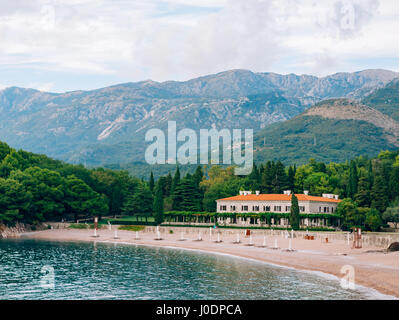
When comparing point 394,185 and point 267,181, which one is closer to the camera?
point 394,185

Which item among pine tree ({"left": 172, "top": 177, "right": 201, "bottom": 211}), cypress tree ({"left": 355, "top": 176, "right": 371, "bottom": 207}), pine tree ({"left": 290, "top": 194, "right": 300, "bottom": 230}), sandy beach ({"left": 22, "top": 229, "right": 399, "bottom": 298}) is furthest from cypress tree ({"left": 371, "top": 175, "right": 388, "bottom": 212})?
pine tree ({"left": 172, "top": 177, "right": 201, "bottom": 211})

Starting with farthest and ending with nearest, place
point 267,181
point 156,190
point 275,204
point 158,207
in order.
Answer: point 267,181, point 156,190, point 158,207, point 275,204

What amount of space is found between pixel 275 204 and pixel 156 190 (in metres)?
24.0

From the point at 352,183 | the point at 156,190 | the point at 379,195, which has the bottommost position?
the point at 379,195

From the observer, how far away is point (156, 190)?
108m

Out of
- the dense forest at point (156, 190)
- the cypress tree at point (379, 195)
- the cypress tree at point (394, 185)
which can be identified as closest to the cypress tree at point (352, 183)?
the dense forest at point (156, 190)

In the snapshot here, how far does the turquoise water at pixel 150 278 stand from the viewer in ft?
138

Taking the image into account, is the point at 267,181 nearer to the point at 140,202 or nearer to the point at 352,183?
the point at 352,183

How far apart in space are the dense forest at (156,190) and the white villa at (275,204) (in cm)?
396

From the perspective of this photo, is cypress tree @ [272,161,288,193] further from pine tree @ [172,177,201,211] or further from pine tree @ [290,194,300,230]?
pine tree @ [290,194,300,230]

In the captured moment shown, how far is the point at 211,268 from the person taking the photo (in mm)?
56312

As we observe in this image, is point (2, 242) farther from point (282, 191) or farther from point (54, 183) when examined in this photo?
point (282, 191)

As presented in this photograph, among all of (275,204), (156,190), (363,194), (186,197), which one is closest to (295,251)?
(275,204)
